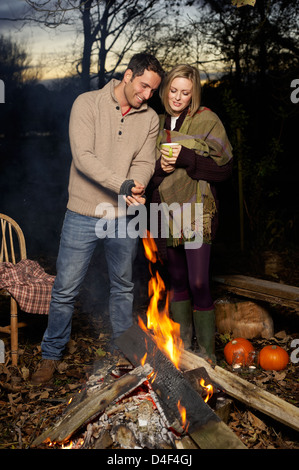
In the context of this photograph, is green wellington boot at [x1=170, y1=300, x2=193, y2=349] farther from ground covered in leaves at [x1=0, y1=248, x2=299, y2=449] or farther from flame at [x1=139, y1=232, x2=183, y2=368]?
ground covered in leaves at [x1=0, y1=248, x2=299, y2=449]

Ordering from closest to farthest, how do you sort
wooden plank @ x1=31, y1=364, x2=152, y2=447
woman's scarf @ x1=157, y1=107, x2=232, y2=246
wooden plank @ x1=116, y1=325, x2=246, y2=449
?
wooden plank @ x1=116, y1=325, x2=246, y2=449, wooden plank @ x1=31, y1=364, x2=152, y2=447, woman's scarf @ x1=157, y1=107, x2=232, y2=246

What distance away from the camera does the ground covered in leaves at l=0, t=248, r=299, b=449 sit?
9.56ft

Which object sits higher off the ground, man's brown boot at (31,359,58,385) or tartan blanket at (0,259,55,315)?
tartan blanket at (0,259,55,315)

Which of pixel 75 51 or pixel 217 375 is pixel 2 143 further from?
pixel 217 375

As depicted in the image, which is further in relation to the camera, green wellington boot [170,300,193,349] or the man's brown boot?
green wellington boot [170,300,193,349]

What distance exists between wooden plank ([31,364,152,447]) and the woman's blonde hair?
76.3 inches

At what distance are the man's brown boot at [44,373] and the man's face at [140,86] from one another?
220 centimetres

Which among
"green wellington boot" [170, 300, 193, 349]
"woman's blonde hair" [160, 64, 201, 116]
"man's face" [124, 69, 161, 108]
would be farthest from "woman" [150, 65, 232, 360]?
"green wellington boot" [170, 300, 193, 349]

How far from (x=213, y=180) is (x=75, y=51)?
17.6 feet

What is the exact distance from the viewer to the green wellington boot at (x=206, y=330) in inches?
143

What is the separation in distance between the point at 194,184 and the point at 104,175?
0.75 meters

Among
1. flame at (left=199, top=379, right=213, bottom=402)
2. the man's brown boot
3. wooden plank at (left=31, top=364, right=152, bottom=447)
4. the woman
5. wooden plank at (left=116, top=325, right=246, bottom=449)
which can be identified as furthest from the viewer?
the man's brown boot

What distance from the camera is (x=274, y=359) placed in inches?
149

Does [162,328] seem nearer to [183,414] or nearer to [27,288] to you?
[183,414]
